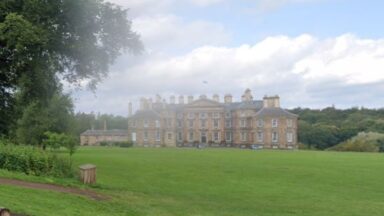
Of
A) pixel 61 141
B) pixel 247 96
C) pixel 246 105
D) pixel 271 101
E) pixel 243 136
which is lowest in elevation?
pixel 61 141

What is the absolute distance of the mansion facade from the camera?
125375 millimetres

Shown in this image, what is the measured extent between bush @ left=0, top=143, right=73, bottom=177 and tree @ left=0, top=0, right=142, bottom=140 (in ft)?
17.4

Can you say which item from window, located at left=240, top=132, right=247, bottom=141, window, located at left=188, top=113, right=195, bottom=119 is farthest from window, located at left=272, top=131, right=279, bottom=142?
window, located at left=188, top=113, right=195, bottom=119

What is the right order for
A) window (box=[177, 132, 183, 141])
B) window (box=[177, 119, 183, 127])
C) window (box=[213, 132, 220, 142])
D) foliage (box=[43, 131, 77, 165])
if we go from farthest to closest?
window (box=[177, 132, 183, 141]), window (box=[177, 119, 183, 127]), window (box=[213, 132, 220, 142]), foliage (box=[43, 131, 77, 165])

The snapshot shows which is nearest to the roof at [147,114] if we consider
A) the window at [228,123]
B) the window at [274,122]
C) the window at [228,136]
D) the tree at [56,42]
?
the window at [228,123]

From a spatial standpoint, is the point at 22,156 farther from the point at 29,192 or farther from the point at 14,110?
the point at 14,110

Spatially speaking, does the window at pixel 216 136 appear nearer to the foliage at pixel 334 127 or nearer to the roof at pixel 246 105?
the roof at pixel 246 105

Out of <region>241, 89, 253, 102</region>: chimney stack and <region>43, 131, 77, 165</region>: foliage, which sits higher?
<region>241, 89, 253, 102</region>: chimney stack

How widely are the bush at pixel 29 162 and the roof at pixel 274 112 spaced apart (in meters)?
101

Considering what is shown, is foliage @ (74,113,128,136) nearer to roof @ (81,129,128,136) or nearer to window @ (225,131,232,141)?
roof @ (81,129,128,136)

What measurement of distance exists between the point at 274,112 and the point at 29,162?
10334 cm

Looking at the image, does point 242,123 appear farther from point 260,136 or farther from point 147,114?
point 147,114

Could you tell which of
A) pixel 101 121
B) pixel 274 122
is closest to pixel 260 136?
pixel 274 122

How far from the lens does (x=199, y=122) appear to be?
422 feet
